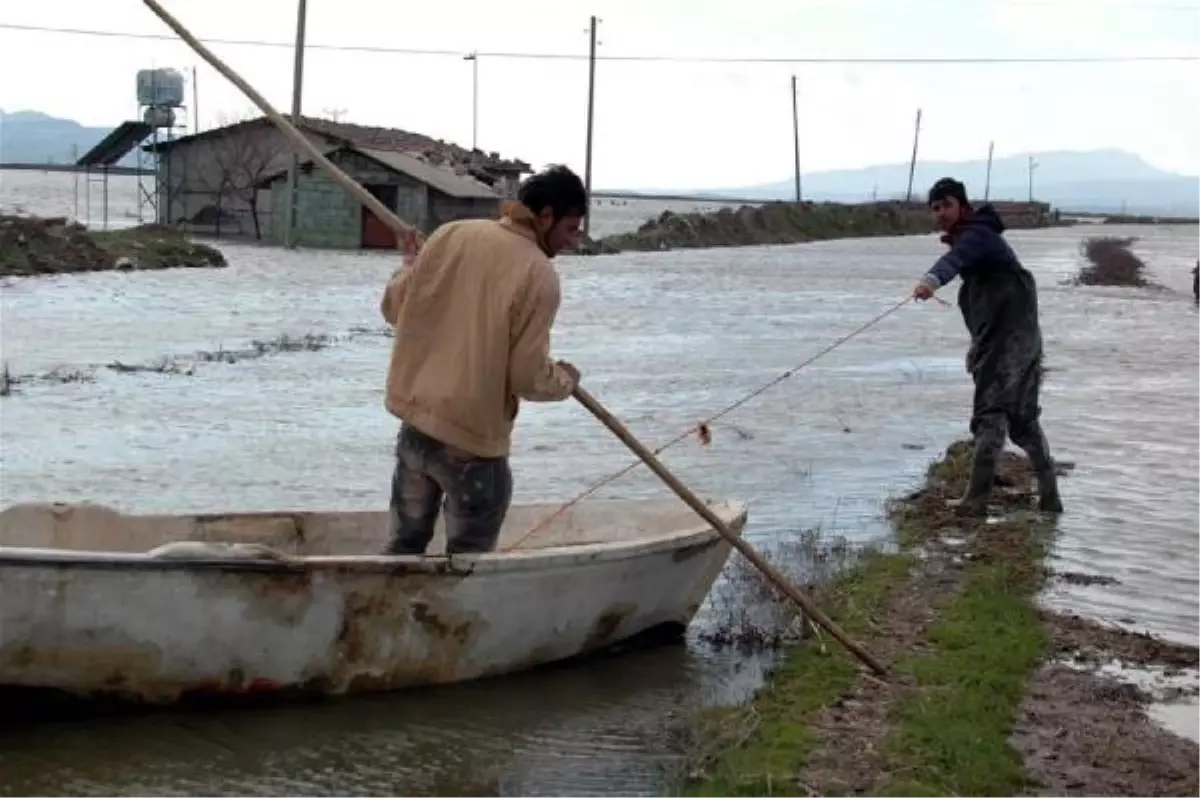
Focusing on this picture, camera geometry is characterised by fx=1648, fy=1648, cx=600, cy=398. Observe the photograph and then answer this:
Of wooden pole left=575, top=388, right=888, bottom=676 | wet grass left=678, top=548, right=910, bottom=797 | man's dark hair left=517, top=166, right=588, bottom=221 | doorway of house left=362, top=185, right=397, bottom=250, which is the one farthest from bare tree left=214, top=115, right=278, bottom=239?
man's dark hair left=517, top=166, right=588, bottom=221

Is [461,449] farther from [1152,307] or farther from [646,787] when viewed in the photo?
[1152,307]

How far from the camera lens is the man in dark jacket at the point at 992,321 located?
9594mm

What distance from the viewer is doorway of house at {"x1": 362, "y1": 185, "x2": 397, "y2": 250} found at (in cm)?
4956

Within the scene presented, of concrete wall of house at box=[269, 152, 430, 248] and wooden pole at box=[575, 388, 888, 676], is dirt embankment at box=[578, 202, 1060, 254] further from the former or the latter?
wooden pole at box=[575, 388, 888, 676]

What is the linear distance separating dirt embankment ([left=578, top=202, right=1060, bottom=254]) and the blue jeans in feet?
154

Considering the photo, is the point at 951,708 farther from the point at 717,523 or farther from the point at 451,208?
the point at 451,208

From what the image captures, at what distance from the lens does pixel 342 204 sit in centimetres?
4966

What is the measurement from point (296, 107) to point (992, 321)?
3694cm

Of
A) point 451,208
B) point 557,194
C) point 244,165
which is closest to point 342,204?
point 451,208

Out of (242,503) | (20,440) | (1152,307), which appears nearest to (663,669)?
(242,503)

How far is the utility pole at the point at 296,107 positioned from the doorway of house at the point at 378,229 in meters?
2.18

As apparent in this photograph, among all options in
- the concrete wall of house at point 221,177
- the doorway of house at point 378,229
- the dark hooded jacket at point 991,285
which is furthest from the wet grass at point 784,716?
the concrete wall of house at point 221,177

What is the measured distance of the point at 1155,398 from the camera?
1883 cm

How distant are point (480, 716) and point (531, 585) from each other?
0.59 m
